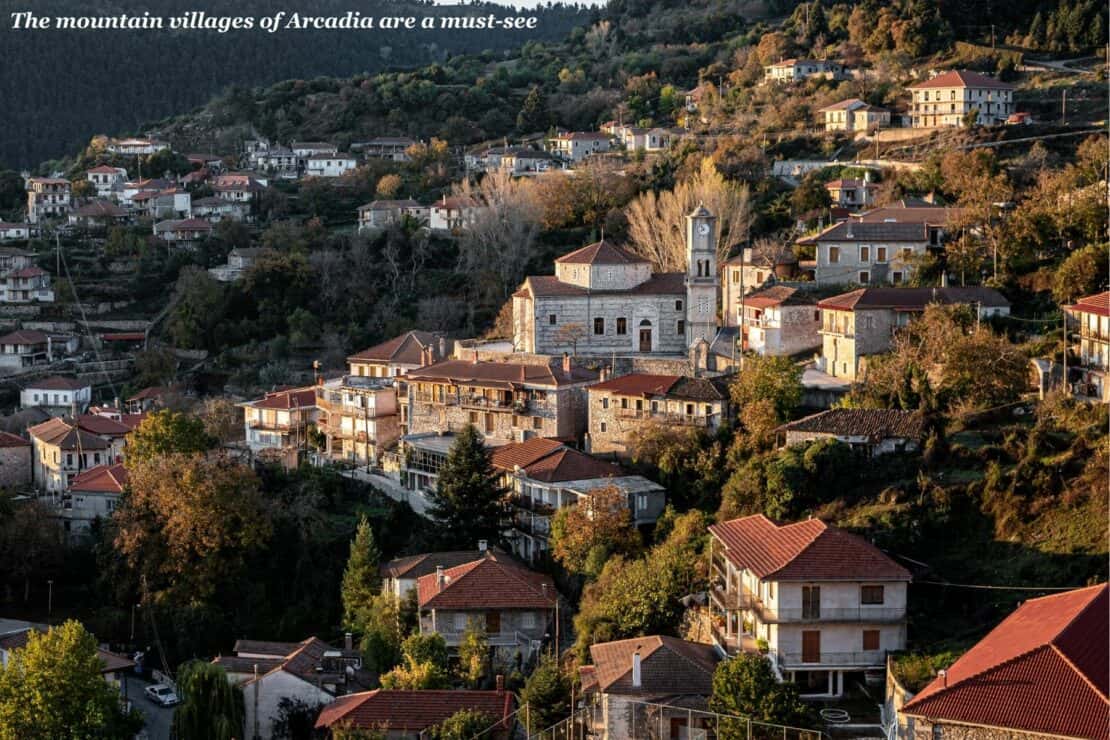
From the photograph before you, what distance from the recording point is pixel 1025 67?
65.5 meters

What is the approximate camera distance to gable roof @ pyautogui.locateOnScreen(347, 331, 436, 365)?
4581 cm

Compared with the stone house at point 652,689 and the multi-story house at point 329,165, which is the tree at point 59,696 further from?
the multi-story house at point 329,165

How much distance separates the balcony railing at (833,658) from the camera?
2539cm

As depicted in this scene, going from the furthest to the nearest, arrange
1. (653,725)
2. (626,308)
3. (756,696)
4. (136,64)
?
1. (136,64)
2. (626,308)
3. (653,725)
4. (756,696)

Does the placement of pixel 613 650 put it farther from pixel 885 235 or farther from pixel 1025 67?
pixel 1025 67

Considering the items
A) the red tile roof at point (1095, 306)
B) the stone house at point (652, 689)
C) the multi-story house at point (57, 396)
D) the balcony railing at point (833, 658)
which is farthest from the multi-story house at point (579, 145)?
the balcony railing at point (833, 658)

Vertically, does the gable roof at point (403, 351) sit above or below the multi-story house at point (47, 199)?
below

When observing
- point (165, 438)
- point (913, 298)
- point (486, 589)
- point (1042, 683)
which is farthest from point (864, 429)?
point (165, 438)

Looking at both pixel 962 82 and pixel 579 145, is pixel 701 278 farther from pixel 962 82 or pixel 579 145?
pixel 579 145

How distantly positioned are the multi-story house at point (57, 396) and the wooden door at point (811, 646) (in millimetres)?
34871

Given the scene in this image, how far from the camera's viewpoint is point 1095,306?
102 feet

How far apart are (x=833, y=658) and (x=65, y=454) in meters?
25.9

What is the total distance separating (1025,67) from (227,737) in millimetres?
47563

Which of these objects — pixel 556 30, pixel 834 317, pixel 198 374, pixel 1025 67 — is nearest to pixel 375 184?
pixel 198 374
